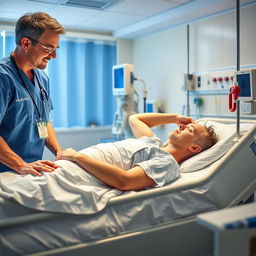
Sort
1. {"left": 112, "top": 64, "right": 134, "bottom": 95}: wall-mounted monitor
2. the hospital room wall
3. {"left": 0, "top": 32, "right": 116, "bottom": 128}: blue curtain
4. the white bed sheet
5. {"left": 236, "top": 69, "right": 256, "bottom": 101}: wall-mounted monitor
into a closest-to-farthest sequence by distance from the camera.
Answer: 1. the white bed sheet
2. {"left": 236, "top": 69, "right": 256, "bottom": 101}: wall-mounted monitor
3. the hospital room wall
4. {"left": 112, "top": 64, "right": 134, "bottom": 95}: wall-mounted monitor
5. {"left": 0, "top": 32, "right": 116, "bottom": 128}: blue curtain

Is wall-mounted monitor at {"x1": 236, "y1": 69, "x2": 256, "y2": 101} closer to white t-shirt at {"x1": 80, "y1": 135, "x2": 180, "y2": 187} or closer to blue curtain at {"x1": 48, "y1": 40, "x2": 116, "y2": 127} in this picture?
white t-shirt at {"x1": 80, "y1": 135, "x2": 180, "y2": 187}

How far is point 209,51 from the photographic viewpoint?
135 inches

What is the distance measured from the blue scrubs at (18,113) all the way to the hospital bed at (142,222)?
1.70ft

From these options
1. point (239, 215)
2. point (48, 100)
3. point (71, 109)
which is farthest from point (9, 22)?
point (239, 215)

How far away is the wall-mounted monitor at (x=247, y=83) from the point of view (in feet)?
6.83

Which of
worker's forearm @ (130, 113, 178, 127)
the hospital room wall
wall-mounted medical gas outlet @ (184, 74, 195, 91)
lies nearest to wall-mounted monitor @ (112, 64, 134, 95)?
the hospital room wall

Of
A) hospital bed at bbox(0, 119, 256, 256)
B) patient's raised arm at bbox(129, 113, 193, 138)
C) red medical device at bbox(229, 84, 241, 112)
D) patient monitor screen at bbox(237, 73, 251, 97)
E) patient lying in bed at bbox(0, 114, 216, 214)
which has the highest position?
patient monitor screen at bbox(237, 73, 251, 97)

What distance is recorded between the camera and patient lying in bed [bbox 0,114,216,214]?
134 centimetres

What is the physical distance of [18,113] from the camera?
5.68 ft

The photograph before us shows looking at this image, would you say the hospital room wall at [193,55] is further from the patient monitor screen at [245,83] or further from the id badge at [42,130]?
the id badge at [42,130]

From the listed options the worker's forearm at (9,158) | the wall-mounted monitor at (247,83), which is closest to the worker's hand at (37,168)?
the worker's forearm at (9,158)

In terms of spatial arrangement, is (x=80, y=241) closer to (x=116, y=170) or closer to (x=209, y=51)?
(x=116, y=170)

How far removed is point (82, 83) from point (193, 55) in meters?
1.58

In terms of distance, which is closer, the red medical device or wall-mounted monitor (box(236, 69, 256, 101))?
the red medical device
